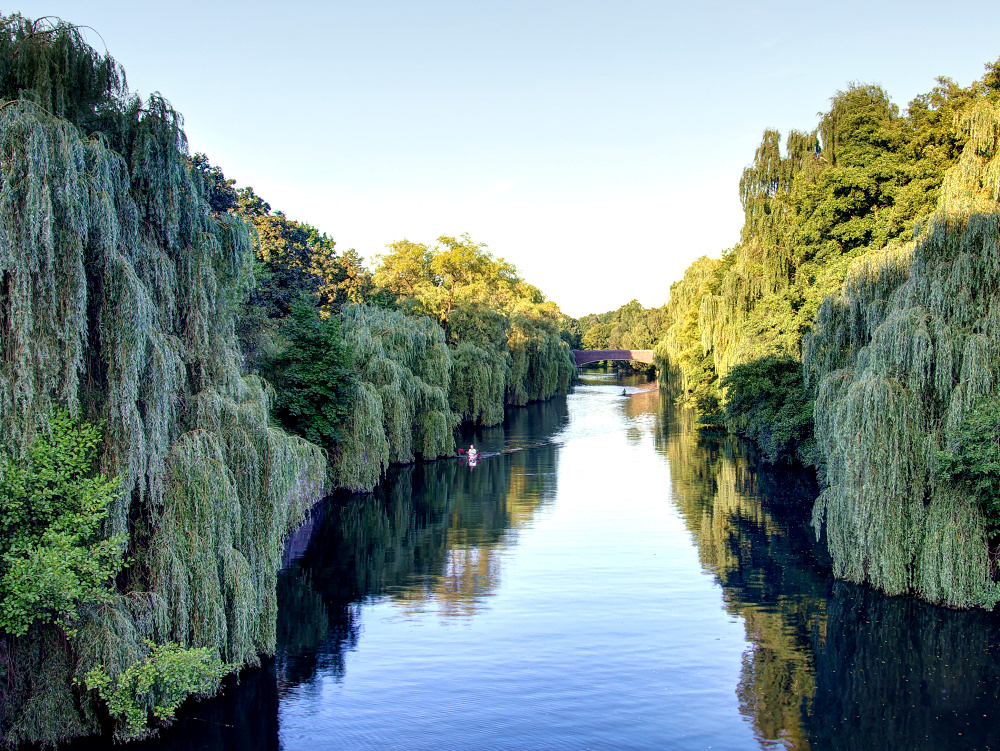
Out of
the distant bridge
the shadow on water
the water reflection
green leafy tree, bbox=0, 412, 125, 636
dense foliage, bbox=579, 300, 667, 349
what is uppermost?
dense foliage, bbox=579, 300, 667, 349

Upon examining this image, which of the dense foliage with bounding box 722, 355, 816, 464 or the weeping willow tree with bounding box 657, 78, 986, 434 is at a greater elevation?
the weeping willow tree with bounding box 657, 78, 986, 434

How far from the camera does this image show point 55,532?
33.7ft

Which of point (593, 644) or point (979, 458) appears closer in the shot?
point (979, 458)

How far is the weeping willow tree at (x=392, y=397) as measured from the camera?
3005cm

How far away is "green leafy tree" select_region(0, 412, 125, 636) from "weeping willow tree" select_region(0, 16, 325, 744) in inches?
9.7

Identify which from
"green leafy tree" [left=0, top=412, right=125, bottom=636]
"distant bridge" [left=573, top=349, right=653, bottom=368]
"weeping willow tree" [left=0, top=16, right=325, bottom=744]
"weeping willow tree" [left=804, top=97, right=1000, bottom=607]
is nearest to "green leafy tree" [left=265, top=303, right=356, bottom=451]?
Answer: "weeping willow tree" [left=0, top=16, right=325, bottom=744]

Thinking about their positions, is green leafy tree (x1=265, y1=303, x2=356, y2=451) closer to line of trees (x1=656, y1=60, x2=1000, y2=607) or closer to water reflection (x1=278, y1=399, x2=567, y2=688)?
water reflection (x1=278, y1=399, x2=567, y2=688)

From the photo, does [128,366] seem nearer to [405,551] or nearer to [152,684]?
[152,684]

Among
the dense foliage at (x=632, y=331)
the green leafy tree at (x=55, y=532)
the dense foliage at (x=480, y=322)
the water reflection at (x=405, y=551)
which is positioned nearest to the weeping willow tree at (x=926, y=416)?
the water reflection at (x=405, y=551)

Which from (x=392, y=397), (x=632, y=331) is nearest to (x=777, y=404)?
(x=392, y=397)

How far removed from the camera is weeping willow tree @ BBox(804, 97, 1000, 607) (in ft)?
51.2

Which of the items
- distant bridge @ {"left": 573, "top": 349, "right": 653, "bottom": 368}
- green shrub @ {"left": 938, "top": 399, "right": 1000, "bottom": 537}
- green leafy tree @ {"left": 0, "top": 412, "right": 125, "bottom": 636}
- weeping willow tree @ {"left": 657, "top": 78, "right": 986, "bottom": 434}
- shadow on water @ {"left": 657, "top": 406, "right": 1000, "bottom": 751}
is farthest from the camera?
distant bridge @ {"left": 573, "top": 349, "right": 653, "bottom": 368}

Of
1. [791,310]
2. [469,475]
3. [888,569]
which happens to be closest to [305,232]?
[469,475]

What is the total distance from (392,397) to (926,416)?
2133 cm
